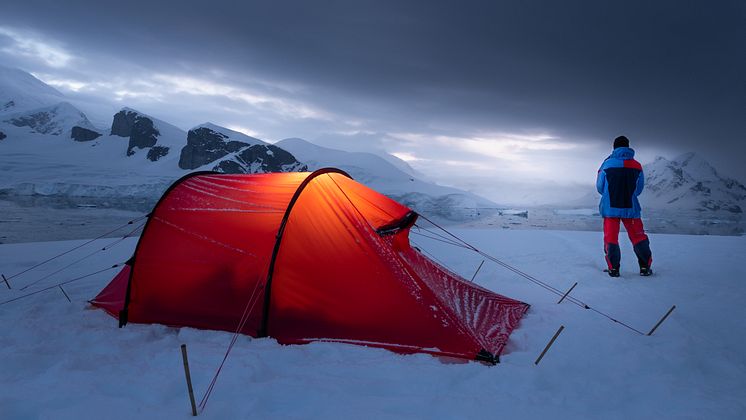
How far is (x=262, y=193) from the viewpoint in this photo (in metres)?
5.09

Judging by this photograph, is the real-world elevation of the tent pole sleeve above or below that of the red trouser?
below

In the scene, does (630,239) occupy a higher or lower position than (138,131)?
lower

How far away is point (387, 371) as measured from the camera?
11.6ft

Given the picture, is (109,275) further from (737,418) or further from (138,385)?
(737,418)

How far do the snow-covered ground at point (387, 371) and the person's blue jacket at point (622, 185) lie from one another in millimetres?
1774

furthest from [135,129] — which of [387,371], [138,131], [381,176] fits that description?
[387,371]

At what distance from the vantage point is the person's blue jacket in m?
7.12

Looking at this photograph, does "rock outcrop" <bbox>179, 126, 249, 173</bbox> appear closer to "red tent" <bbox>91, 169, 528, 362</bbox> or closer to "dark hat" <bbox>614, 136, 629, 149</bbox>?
"red tent" <bbox>91, 169, 528, 362</bbox>

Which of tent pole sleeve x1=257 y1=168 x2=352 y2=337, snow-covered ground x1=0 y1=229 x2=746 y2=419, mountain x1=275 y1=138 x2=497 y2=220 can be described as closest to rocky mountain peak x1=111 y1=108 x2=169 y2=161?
mountain x1=275 y1=138 x2=497 y2=220

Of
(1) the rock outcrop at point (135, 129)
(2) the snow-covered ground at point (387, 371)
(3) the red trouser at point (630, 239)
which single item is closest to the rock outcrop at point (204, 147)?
(1) the rock outcrop at point (135, 129)

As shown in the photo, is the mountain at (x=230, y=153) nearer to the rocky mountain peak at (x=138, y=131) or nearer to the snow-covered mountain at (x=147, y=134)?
the snow-covered mountain at (x=147, y=134)

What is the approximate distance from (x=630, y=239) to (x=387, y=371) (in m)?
5.88

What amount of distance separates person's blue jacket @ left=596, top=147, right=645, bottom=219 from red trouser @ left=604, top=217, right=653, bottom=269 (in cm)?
14

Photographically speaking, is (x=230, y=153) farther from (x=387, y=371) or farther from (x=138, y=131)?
(x=387, y=371)
